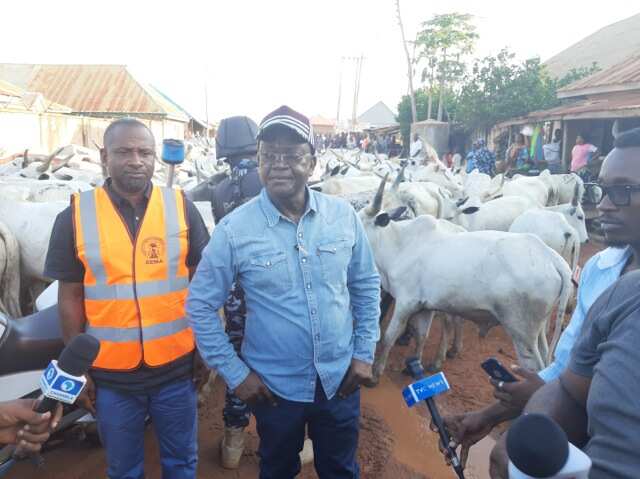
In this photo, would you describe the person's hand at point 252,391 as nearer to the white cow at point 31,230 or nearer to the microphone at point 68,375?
the microphone at point 68,375

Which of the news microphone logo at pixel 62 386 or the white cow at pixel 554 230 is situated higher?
the news microphone logo at pixel 62 386

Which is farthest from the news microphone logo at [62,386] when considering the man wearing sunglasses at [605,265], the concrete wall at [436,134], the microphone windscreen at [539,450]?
the concrete wall at [436,134]

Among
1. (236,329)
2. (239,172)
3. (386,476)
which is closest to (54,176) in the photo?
(239,172)

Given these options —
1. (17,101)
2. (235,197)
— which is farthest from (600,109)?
(17,101)

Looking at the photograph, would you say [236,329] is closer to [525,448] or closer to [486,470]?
[486,470]

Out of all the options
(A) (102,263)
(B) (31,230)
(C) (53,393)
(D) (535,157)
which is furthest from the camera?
(D) (535,157)

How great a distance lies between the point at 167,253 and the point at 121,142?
2.05 feet

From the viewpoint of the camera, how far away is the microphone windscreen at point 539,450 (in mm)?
1013

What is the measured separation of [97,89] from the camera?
108 ft

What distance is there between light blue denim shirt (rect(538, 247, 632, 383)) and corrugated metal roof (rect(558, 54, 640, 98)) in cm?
1135

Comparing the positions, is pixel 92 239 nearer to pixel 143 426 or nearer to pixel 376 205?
pixel 143 426

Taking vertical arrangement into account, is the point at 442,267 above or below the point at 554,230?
below

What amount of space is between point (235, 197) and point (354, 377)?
1.95m

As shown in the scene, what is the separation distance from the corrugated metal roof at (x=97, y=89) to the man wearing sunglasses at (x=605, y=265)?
30.9 m
